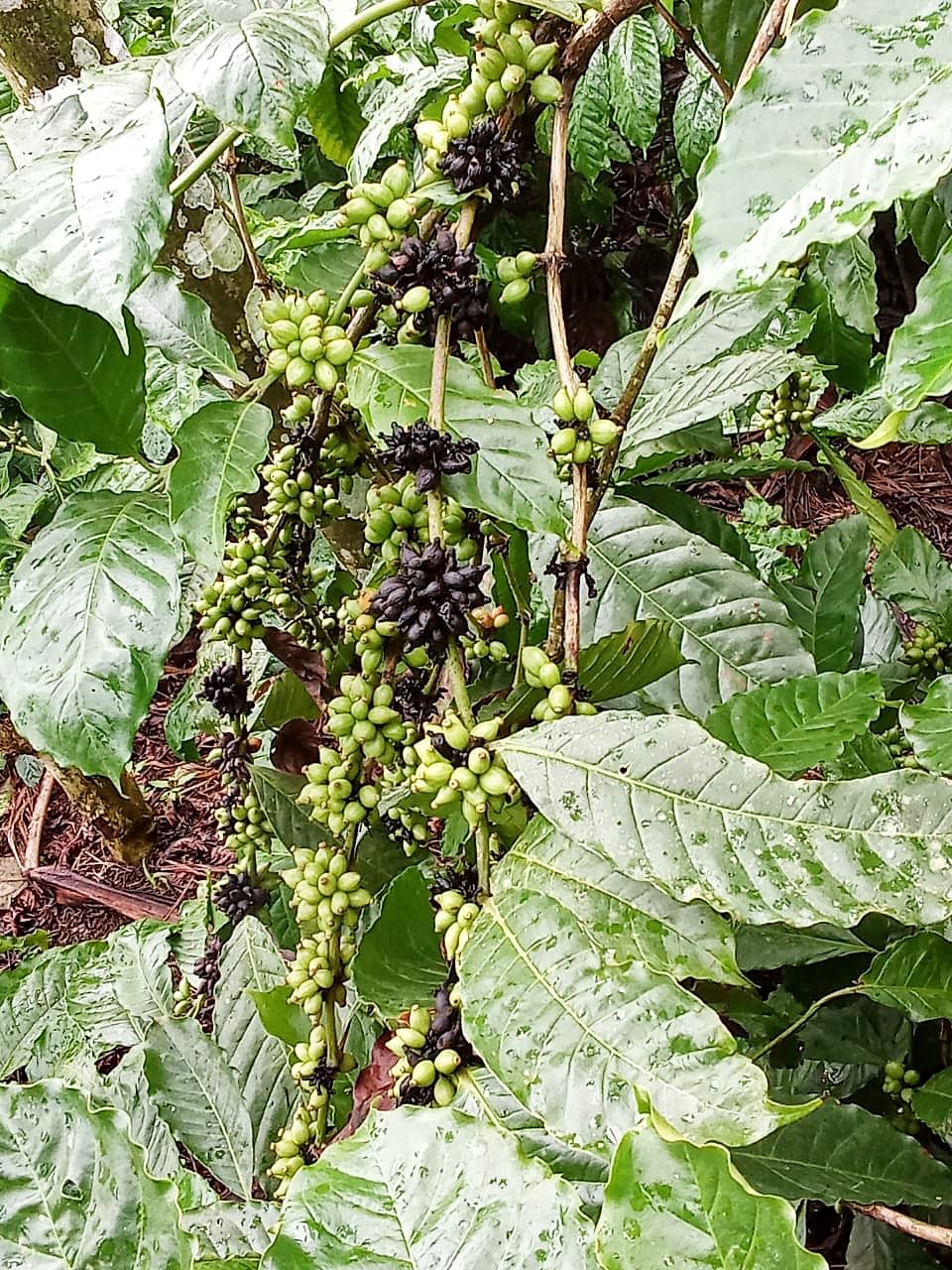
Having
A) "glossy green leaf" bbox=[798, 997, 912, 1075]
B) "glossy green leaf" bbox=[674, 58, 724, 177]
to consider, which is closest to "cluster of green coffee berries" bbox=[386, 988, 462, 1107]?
"glossy green leaf" bbox=[798, 997, 912, 1075]

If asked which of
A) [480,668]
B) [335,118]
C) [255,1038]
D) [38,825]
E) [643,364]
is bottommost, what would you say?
[38,825]

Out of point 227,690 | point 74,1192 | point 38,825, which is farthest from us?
point 38,825

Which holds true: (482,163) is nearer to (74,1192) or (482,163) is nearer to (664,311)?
(664,311)

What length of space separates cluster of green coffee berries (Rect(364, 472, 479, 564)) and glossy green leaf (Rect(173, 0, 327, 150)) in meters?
0.20

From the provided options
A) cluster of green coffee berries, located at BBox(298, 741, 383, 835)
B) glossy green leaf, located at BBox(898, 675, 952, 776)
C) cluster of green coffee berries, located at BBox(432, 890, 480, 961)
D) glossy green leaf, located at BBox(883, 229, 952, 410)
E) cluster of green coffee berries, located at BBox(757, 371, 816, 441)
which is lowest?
cluster of green coffee berries, located at BBox(757, 371, 816, 441)

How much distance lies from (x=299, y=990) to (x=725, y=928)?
11.5 inches

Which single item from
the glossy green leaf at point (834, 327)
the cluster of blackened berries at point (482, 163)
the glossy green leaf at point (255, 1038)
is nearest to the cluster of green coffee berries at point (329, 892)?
the glossy green leaf at point (255, 1038)

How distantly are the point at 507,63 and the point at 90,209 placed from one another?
0.92 ft

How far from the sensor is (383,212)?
66 centimetres

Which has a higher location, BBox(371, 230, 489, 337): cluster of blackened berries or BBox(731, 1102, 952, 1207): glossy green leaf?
BBox(371, 230, 489, 337): cluster of blackened berries

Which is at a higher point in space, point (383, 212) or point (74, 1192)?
point (383, 212)

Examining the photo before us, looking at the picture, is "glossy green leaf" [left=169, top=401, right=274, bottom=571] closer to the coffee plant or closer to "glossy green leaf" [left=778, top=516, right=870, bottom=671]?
the coffee plant

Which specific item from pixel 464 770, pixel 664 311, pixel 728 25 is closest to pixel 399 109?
pixel 728 25

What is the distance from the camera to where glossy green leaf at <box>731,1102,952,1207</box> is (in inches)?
29.1
